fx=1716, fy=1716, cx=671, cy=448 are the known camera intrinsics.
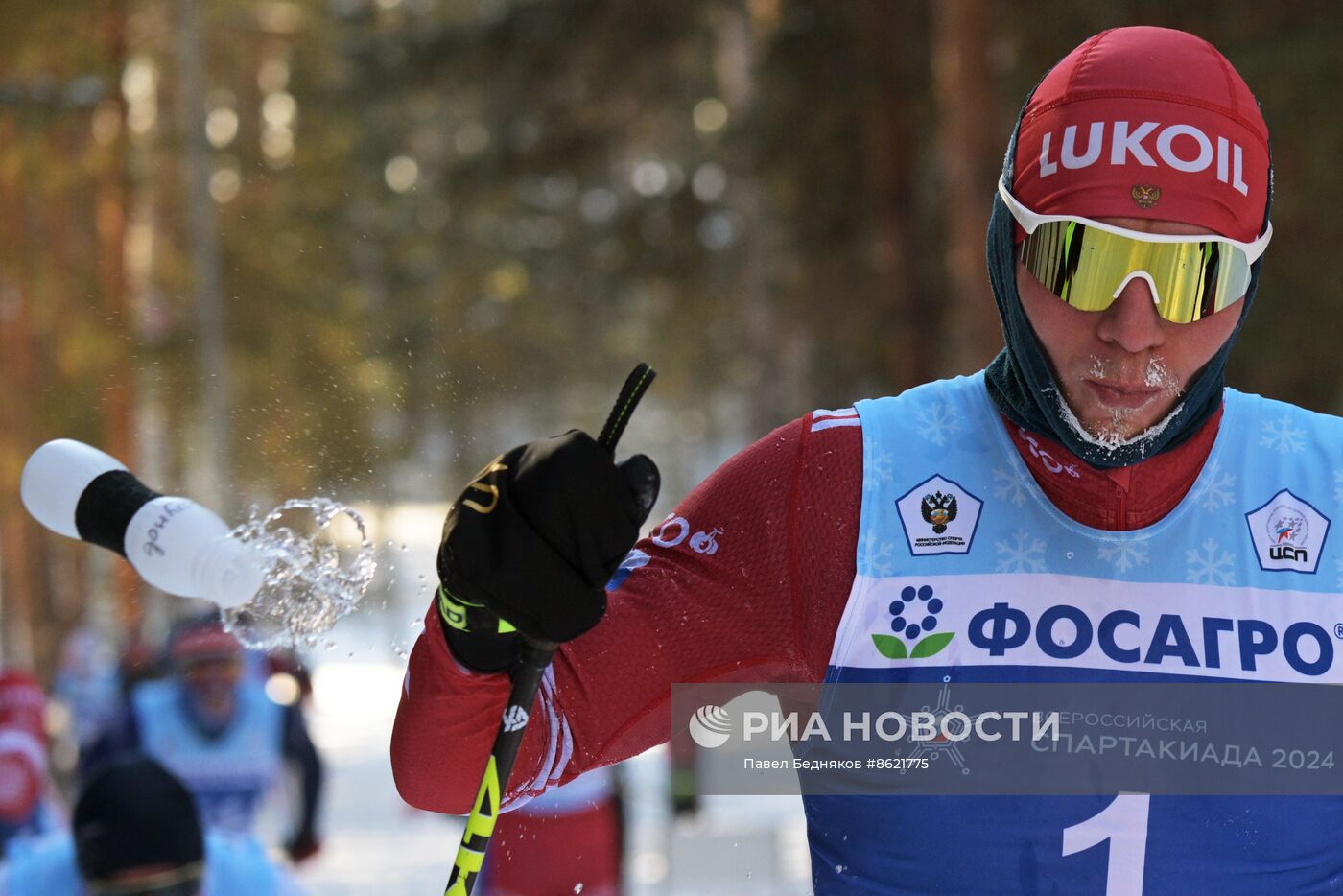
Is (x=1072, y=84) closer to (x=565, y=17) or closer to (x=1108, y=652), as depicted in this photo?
(x=1108, y=652)

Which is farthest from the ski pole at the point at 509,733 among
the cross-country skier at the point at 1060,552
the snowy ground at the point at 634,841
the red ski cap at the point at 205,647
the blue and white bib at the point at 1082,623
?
the red ski cap at the point at 205,647

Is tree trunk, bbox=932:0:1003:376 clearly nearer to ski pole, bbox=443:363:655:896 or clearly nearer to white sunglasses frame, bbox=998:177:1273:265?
white sunglasses frame, bbox=998:177:1273:265

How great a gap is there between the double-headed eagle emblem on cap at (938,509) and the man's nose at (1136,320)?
0.91ft

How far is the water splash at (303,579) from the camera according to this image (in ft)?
7.58

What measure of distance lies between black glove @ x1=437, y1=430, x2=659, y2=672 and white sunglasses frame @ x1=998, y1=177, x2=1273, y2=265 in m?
0.61

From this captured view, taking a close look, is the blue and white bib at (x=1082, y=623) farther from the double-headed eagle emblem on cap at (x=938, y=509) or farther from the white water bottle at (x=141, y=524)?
the white water bottle at (x=141, y=524)

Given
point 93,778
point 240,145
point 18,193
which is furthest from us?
point 240,145

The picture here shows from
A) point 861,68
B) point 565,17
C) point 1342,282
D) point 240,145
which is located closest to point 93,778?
point 1342,282

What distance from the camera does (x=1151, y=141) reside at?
2.01 meters

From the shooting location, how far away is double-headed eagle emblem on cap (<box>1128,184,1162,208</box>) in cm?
201

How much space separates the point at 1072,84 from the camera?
6.95 feet

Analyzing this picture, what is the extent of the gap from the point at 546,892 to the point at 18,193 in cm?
1458


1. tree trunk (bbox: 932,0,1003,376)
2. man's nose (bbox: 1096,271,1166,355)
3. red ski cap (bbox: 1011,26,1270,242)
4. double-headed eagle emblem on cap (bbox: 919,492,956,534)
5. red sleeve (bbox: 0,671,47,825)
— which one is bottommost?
red sleeve (bbox: 0,671,47,825)

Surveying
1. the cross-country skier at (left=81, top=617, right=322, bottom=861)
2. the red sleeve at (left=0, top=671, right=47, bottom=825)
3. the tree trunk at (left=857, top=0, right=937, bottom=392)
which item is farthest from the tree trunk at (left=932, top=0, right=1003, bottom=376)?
the red sleeve at (left=0, top=671, right=47, bottom=825)
